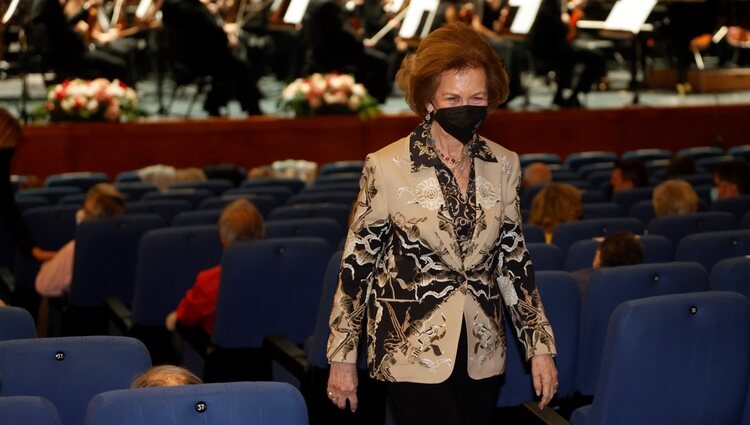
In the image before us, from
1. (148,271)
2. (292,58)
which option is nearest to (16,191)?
(148,271)

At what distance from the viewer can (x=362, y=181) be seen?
9.86 ft

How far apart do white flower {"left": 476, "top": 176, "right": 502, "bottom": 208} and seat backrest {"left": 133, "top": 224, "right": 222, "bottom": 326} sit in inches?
101

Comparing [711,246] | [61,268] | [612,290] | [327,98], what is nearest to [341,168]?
[327,98]

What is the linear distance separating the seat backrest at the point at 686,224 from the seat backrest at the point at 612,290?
1697 mm

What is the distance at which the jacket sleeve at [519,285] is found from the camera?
296cm

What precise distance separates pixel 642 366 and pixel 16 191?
6.36 meters

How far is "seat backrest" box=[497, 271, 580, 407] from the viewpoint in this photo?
3.89 meters

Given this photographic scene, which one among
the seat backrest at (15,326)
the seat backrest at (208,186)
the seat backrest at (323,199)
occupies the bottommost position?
the seat backrest at (208,186)

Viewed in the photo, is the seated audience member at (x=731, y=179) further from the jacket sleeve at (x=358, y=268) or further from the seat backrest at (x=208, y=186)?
the jacket sleeve at (x=358, y=268)

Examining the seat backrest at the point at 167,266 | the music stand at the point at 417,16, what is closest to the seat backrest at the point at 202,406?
the seat backrest at the point at 167,266

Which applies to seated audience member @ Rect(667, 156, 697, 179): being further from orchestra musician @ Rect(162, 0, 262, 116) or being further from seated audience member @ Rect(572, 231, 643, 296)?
orchestra musician @ Rect(162, 0, 262, 116)

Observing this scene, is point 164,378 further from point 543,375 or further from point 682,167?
point 682,167

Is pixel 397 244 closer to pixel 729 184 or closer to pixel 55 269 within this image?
pixel 55 269

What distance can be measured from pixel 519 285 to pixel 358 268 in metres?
0.40
